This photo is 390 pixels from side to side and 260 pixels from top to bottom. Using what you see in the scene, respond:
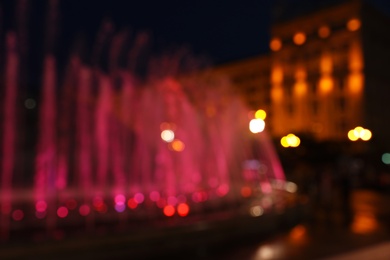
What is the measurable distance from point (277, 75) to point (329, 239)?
53488mm

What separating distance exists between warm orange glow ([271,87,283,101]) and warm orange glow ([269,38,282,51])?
15.0 feet

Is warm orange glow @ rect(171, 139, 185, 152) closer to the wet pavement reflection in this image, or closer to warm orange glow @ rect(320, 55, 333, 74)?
the wet pavement reflection

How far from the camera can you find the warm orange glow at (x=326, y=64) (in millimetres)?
56875

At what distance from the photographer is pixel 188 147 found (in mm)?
20078

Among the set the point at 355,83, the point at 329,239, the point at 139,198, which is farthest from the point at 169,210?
the point at 355,83

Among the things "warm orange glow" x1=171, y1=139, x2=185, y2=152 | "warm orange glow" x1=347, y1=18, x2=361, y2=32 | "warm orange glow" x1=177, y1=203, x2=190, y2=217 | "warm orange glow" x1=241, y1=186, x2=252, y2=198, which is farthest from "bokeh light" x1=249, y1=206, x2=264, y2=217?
"warm orange glow" x1=347, y1=18, x2=361, y2=32

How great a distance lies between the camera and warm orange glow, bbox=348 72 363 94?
53094 millimetres

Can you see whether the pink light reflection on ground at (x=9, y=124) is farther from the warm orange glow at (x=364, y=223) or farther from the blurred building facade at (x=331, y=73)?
the blurred building facade at (x=331, y=73)

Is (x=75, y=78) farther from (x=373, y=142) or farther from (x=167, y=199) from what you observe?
(x=373, y=142)

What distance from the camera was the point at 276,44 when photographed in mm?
62188

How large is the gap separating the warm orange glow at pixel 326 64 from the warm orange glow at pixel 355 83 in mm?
3115

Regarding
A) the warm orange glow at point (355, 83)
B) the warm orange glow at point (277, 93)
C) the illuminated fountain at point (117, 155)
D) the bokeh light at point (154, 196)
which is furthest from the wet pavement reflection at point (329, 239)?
the warm orange glow at point (277, 93)

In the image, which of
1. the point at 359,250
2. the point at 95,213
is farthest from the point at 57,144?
the point at 359,250

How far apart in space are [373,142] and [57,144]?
3924cm
